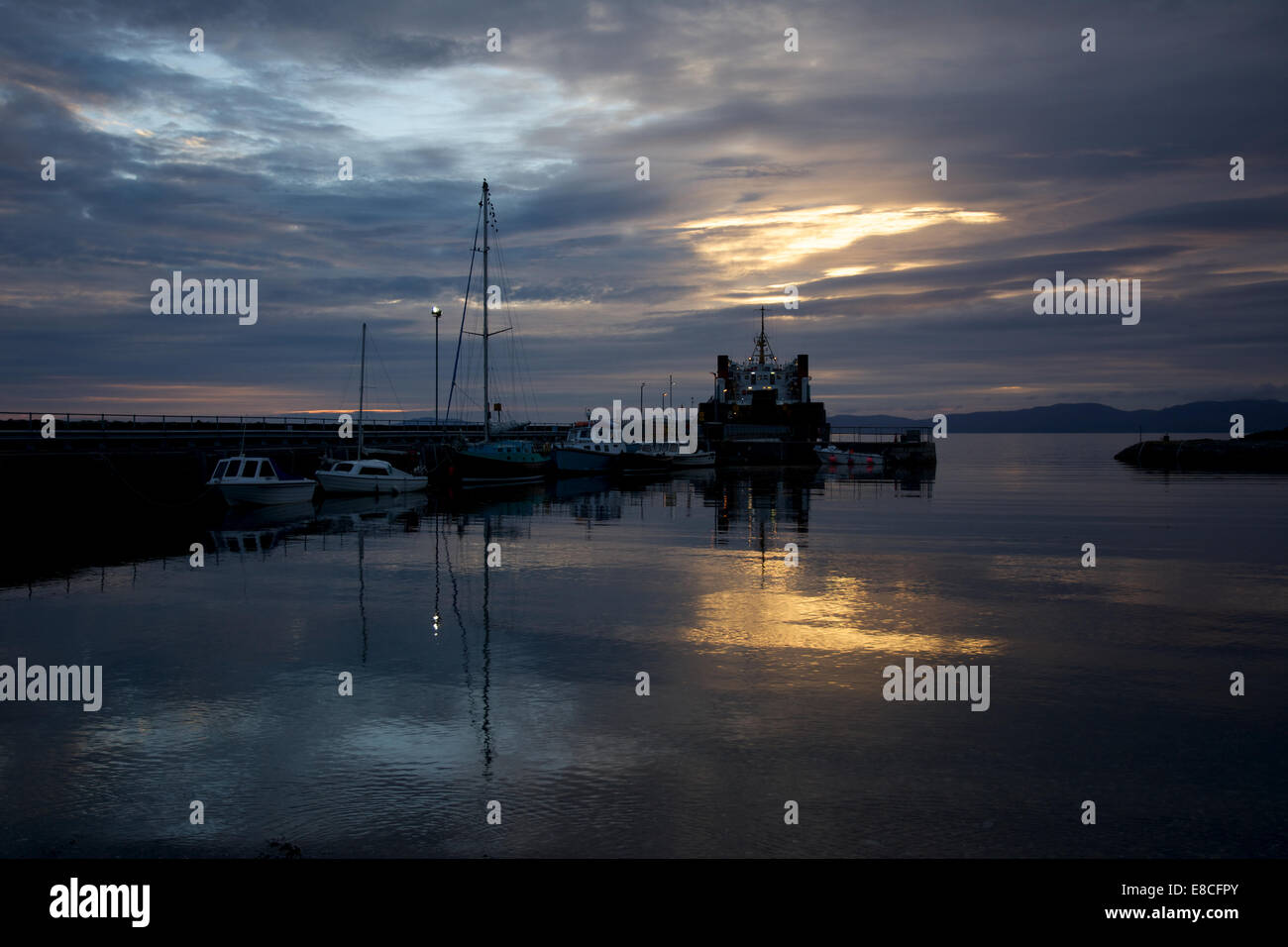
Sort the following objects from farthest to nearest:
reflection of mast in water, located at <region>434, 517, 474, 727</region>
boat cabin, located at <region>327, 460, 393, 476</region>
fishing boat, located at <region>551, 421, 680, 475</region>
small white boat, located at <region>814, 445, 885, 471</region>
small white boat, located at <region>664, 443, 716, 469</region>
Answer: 1. small white boat, located at <region>814, 445, 885, 471</region>
2. small white boat, located at <region>664, 443, 716, 469</region>
3. fishing boat, located at <region>551, 421, 680, 475</region>
4. boat cabin, located at <region>327, 460, 393, 476</region>
5. reflection of mast in water, located at <region>434, 517, 474, 727</region>

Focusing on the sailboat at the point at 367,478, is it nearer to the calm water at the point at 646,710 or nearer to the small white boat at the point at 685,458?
the calm water at the point at 646,710

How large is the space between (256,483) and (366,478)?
9.06 m

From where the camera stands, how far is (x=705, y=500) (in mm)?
53469

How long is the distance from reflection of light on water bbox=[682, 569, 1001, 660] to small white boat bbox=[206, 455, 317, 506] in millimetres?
30154

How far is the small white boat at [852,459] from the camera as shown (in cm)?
10444

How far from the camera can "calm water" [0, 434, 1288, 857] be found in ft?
27.1

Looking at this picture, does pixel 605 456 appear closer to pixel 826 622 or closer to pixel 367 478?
pixel 367 478

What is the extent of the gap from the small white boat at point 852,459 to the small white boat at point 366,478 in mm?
61618

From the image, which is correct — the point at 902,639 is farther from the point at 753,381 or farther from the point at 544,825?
the point at 753,381

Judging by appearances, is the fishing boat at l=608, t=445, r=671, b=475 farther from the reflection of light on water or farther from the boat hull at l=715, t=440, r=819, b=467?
the reflection of light on water

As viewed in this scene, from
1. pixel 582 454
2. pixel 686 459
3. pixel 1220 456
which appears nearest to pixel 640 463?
pixel 582 454

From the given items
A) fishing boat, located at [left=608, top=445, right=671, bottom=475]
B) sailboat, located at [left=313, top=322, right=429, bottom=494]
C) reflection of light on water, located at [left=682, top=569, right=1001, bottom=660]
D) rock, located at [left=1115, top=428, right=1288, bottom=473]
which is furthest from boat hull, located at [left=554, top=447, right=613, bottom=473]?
rock, located at [left=1115, top=428, right=1288, bottom=473]

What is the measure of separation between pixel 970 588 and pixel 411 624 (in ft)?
41.5
